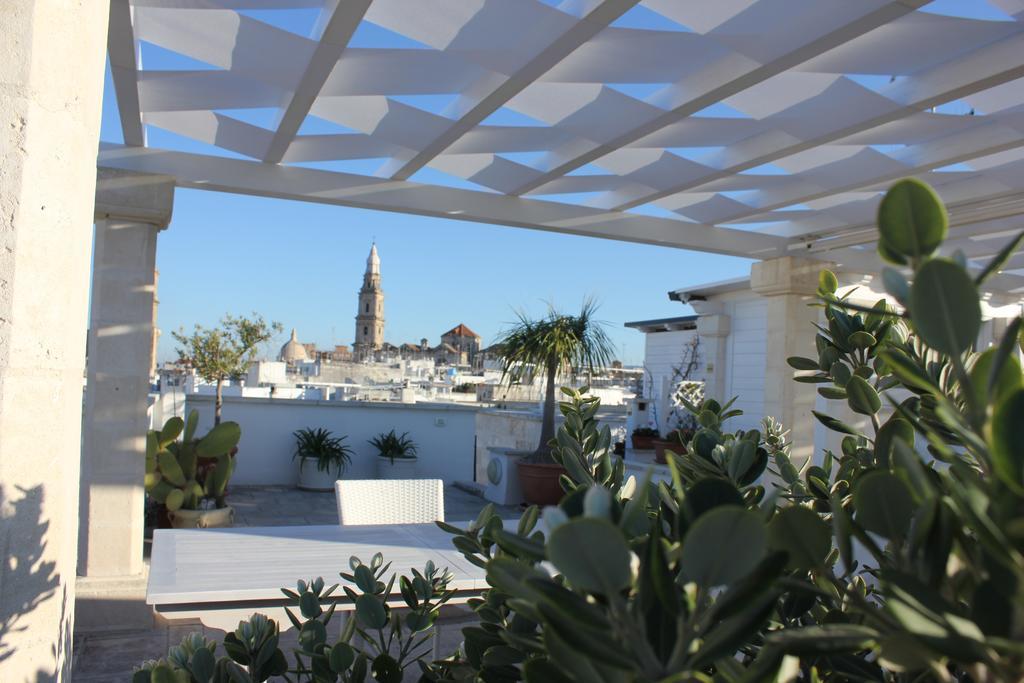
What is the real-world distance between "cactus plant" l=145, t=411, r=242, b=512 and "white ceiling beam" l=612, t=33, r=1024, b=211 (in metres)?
4.48

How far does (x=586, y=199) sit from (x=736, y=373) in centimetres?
482

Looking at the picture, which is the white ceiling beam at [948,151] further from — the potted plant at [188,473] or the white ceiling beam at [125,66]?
the potted plant at [188,473]

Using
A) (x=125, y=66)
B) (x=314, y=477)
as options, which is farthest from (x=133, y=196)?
(x=314, y=477)

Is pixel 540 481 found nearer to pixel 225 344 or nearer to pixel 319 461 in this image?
pixel 319 461

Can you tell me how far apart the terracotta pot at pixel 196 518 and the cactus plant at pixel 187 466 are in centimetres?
8

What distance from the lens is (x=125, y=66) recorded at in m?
3.26

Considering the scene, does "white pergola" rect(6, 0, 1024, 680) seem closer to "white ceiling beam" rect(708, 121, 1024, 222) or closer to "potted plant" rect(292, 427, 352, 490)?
"white ceiling beam" rect(708, 121, 1024, 222)

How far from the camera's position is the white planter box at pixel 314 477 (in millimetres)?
9492

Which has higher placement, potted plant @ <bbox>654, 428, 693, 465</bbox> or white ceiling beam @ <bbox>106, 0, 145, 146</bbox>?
white ceiling beam @ <bbox>106, 0, 145, 146</bbox>

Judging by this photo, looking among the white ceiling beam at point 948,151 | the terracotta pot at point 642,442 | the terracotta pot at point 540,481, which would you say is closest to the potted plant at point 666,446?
the terracotta pot at point 642,442

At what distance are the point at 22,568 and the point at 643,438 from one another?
9221 mm

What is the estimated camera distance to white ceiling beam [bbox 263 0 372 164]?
2727mm

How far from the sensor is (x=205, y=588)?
8.78ft

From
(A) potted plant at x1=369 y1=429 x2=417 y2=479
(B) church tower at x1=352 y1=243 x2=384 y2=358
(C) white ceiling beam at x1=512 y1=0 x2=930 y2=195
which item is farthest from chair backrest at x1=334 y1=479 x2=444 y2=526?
(B) church tower at x1=352 y1=243 x2=384 y2=358
